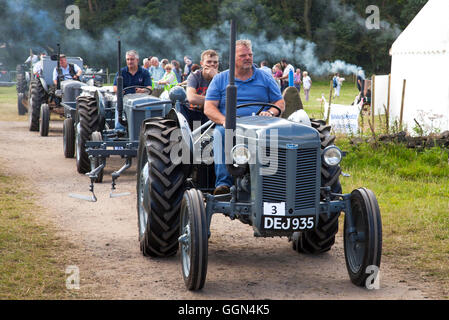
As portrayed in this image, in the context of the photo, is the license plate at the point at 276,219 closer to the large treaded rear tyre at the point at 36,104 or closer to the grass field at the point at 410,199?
the grass field at the point at 410,199

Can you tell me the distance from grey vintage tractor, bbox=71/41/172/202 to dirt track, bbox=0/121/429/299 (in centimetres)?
84

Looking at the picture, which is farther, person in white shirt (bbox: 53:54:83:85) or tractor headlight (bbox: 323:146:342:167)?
person in white shirt (bbox: 53:54:83:85)

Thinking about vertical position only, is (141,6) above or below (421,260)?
above

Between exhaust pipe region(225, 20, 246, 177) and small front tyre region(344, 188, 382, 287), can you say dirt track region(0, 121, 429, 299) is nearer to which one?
small front tyre region(344, 188, 382, 287)

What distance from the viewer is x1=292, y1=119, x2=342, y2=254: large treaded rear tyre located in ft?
18.7

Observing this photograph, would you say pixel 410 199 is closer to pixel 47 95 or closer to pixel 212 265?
pixel 212 265

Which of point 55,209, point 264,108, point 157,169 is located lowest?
point 55,209

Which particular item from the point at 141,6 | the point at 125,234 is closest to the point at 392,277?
the point at 125,234

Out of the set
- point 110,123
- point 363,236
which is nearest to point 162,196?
point 363,236

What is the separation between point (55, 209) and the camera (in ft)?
26.9

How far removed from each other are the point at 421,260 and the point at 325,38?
1799 inches

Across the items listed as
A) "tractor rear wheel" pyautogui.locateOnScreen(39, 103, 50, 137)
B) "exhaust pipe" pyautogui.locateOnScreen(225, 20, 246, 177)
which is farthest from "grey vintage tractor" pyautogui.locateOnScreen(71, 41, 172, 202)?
"tractor rear wheel" pyautogui.locateOnScreen(39, 103, 50, 137)

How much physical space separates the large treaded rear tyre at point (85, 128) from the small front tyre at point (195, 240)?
5.87 meters

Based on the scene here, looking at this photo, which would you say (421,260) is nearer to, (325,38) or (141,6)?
(141,6)
